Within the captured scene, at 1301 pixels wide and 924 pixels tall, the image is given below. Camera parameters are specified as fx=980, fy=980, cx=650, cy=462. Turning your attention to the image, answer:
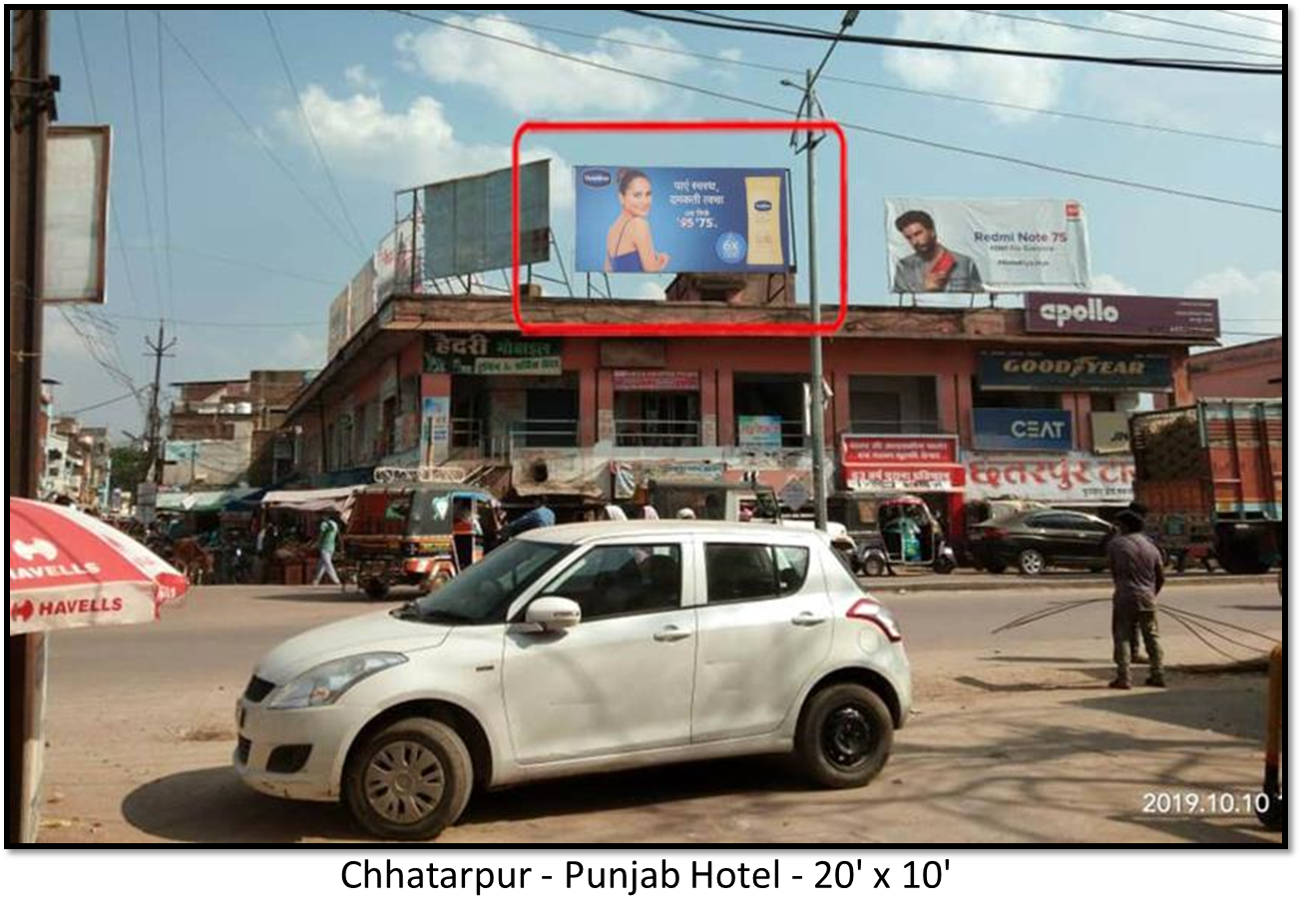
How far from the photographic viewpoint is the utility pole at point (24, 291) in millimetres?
4473

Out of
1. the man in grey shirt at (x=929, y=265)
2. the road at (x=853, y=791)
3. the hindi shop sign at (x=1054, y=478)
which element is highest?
the man in grey shirt at (x=929, y=265)

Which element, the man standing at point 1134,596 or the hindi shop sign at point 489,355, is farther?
the hindi shop sign at point 489,355

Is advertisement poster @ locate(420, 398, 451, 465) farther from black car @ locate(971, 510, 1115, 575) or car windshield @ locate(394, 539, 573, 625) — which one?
car windshield @ locate(394, 539, 573, 625)

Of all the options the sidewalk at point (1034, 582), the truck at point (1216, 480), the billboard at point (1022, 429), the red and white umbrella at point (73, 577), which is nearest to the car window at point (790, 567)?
the red and white umbrella at point (73, 577)

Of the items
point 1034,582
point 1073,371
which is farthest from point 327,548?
point 1073,371

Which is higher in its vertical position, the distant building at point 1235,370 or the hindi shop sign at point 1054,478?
the distant building at point 1235,370

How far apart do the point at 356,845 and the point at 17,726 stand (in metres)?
1.66

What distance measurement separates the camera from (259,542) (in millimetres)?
25422

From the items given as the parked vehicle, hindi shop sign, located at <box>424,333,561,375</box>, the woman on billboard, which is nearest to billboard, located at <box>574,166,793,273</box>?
the woman on billboard

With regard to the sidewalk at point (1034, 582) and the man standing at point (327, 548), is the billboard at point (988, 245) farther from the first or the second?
the man standing at point (327, 548)

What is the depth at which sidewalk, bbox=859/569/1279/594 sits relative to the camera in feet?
64.5

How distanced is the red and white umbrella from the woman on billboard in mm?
23749

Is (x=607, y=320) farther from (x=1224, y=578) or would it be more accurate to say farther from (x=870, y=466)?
(x=1224, y=578)

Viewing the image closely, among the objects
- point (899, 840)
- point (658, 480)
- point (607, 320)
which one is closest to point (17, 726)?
point (899, 840)
